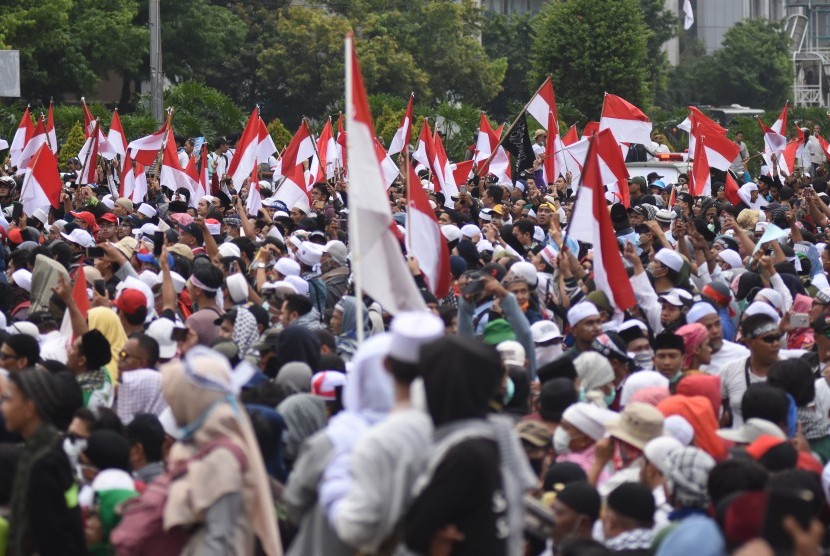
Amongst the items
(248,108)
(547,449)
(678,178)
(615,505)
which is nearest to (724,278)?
(547,449)

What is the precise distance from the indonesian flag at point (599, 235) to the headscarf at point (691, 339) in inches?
39.6

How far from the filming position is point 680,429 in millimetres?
6309

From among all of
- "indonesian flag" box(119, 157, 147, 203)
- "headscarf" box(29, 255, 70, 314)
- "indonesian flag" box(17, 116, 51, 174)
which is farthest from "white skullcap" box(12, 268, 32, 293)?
"indonesian flag" box(17, 116, 51, 174)

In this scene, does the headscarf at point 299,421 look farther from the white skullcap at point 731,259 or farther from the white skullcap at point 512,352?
the white skullcap at point 731,259

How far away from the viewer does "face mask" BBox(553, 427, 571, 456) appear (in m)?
6.65

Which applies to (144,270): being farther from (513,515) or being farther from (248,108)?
(248,108)

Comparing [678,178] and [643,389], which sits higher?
[643,389]

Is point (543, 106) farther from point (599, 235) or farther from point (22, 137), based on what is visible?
point (599, 235)

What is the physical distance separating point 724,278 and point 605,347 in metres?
3.36

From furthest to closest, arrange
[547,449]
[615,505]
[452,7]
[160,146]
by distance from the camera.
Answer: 1. [452,7]
2. [160,146]
3. [547,449]
4. [615,505]

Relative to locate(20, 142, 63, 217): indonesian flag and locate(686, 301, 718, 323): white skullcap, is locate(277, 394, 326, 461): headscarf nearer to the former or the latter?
locate(686, 301, 718, 323): white skullcap

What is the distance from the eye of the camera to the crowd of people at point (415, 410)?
14.8ft

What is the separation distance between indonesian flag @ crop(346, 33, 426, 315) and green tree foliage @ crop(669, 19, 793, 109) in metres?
82.9

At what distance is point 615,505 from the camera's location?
5422mm
